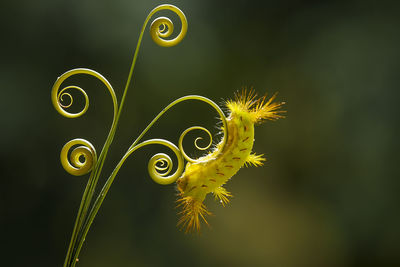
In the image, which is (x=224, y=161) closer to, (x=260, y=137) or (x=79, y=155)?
(x=79, y=155)

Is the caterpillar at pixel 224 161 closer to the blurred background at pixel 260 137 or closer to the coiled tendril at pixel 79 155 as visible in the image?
the coiled tendril at pixel 79 155


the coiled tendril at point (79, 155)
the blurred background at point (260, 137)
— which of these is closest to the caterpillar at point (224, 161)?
the coiled tendril at point (79, 155)

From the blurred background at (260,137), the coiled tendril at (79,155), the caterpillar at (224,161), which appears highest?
the blurred background at (260,137)

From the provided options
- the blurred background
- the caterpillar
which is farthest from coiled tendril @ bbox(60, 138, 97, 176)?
the blurred background

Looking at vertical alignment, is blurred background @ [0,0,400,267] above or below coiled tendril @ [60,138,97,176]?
above

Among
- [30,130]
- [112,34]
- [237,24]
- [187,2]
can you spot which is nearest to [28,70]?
[30,130]

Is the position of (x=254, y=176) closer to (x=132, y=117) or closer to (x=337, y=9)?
(x=132, y=117)

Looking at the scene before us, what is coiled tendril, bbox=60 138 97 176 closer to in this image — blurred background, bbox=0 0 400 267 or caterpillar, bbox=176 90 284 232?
caterpillar, bbox=176 90 284 232

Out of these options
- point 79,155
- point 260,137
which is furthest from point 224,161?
point 260,137
